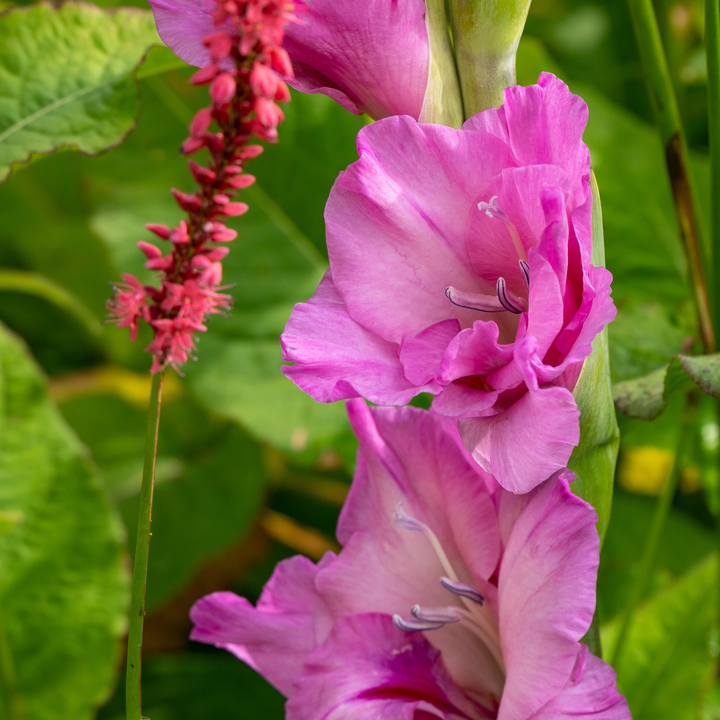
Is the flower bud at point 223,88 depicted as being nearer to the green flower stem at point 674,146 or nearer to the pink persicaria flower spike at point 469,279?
the pink persicaria flower spike at point 469,279

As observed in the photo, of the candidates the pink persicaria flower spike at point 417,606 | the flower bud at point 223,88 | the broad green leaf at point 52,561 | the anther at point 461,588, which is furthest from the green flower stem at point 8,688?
the flower bud at point 223,88

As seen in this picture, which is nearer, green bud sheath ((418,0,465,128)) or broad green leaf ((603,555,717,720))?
green bud sheath ((418,0,465,128))

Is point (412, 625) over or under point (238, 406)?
under

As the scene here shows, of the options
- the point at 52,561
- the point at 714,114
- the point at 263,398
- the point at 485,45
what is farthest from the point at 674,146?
the point at 52,561

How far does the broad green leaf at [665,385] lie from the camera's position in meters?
0.34

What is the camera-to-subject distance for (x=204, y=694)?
2.43ft

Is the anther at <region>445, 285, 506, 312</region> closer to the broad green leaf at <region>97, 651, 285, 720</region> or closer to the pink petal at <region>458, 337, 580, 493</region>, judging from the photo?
the pink petal at <region>458, 337, 580, 493</region>

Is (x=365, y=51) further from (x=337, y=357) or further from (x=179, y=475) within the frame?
(x=179, y=475)

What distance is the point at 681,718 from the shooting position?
1.77 feet

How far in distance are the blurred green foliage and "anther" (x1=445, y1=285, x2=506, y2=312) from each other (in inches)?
5.7

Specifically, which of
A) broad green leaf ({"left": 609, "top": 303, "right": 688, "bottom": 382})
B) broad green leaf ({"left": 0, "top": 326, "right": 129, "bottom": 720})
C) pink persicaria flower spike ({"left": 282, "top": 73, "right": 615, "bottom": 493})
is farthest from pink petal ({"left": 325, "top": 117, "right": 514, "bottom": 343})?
broad green leaf ({"left": 0, "top": 326, "right": 129, "bottom": 720})

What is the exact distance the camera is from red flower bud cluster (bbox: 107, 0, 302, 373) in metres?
0.23

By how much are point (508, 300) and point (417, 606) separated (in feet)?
0.44

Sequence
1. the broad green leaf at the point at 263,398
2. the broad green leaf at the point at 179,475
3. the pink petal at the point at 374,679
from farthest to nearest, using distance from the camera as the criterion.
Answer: the broad green leaf at the point at 179,475
the broad green leaf at the point at 263,398
the pink petal at the point at 374,679
